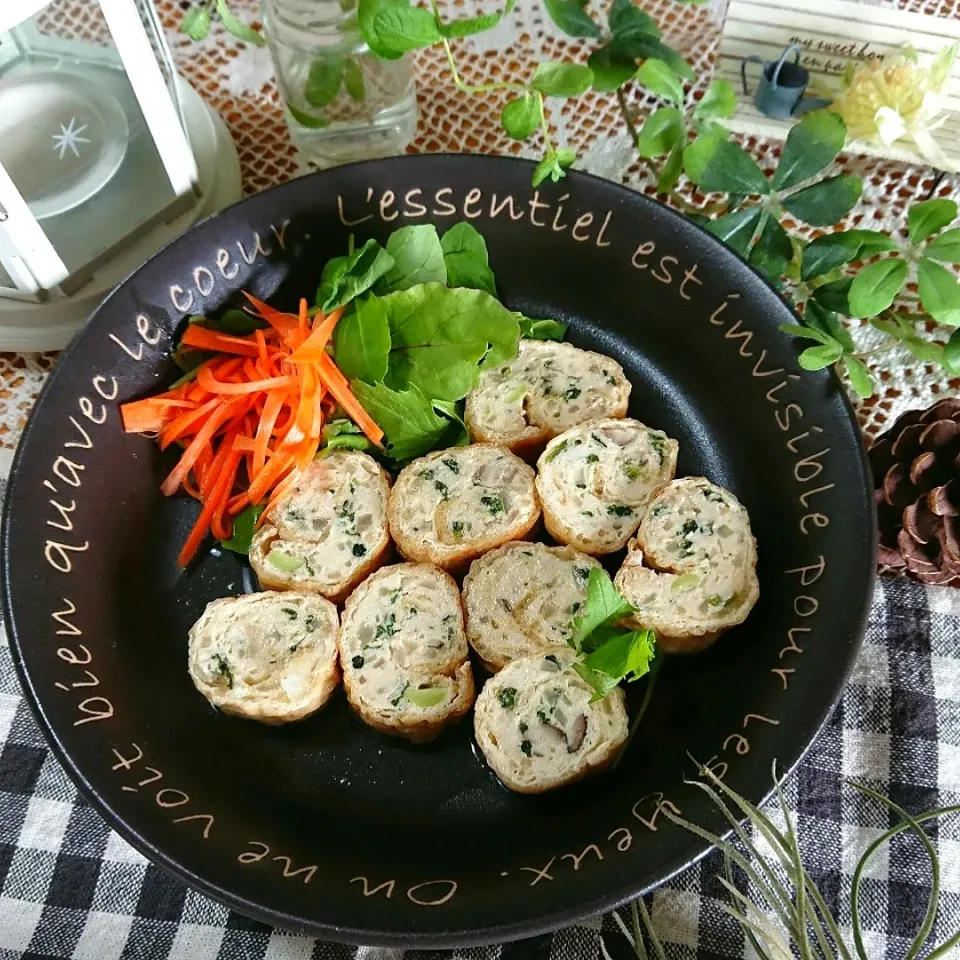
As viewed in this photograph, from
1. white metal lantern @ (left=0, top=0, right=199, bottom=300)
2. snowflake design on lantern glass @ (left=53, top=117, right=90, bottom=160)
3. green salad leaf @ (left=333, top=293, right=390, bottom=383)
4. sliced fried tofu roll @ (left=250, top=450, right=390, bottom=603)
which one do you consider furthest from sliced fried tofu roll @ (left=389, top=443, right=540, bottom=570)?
snowflake design on lantern glass @ (left=53, top=117, right=90, bottom=160)

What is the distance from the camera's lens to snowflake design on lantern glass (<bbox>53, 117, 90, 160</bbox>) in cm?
146

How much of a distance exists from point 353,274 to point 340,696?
0.66 metres

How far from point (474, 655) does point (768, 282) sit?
2.36 feet

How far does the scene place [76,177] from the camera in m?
1.46

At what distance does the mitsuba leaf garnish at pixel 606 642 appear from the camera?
120 cm

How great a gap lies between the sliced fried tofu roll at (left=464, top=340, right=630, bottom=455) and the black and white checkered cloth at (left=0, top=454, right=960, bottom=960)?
1.92 ft

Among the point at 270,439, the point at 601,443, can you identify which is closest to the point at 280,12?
the point at 270,439

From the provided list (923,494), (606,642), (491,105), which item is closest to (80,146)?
(491,105)

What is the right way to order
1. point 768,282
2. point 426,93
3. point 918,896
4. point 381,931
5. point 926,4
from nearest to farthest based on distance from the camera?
1. point 381,931
2. point 918,896
3. point 768,282
4. point 926,4
5. point 426,93

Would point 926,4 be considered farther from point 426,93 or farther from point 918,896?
point 918,896

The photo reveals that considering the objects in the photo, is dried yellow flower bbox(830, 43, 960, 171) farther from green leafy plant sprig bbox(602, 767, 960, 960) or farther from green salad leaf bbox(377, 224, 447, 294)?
green leafy plant sprig bbox(602, 767, 960, 960)

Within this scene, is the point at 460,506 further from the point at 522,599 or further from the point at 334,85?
the point at 334,85

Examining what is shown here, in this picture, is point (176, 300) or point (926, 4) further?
point (926, 4)

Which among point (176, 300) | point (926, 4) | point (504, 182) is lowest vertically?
point (176, 300)
